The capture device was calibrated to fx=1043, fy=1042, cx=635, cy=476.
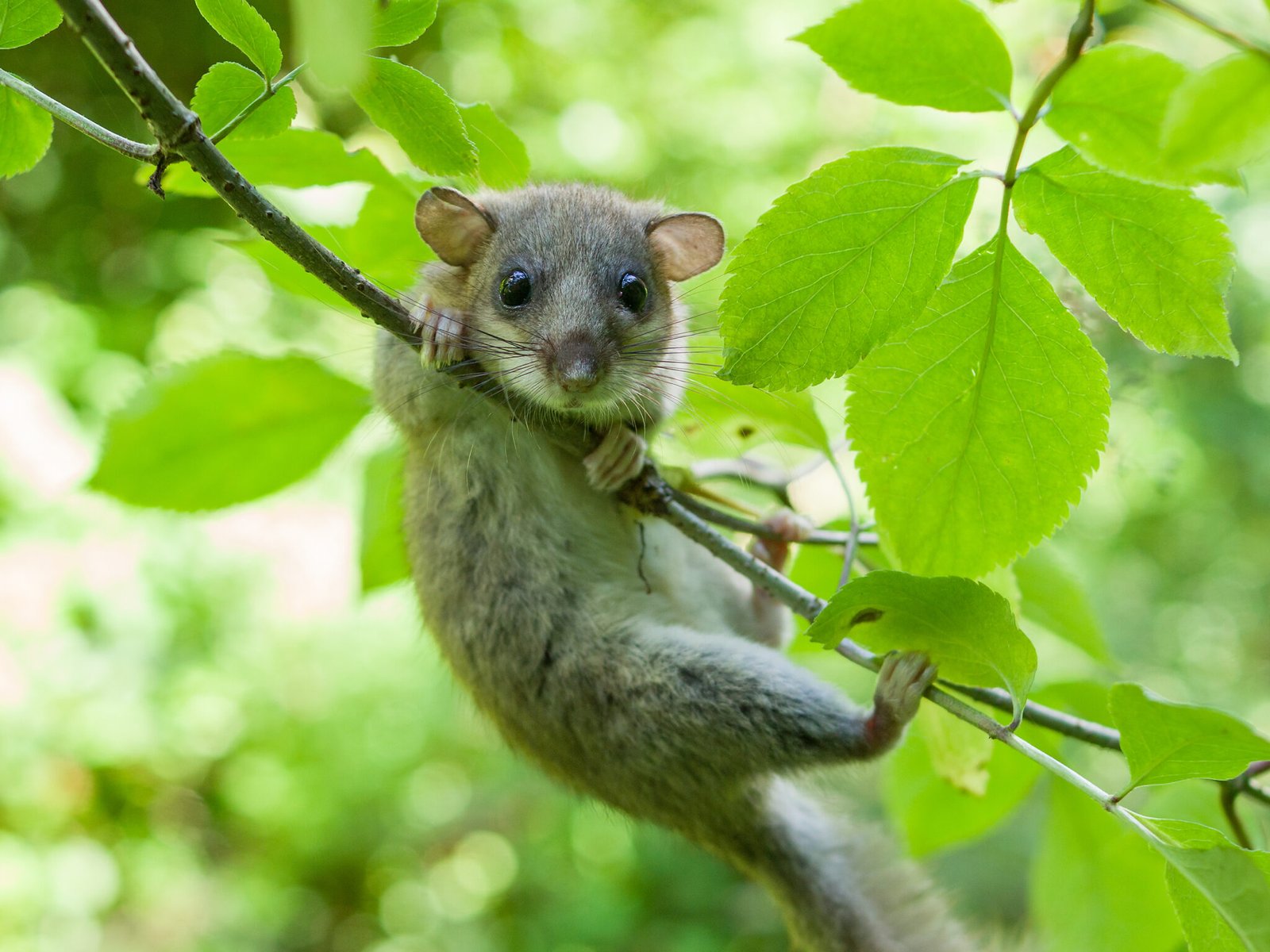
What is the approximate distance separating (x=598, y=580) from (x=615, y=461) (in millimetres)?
416

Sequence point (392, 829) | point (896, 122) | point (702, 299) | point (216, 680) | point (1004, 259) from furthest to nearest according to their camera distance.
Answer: point (392, 829) < point (216, 680) < point (896, 122) < point (702, 299) < point (1004, 259)

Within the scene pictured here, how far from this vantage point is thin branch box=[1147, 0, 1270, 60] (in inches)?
26.2

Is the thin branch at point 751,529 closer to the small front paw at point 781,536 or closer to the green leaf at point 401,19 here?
the small front paw at point 781,536

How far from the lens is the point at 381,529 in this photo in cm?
229

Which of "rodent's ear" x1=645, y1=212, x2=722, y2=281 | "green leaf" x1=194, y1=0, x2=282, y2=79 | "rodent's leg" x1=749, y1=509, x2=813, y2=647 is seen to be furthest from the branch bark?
"rodent's ear" x1=645, y1=212, x2=722, y2=281

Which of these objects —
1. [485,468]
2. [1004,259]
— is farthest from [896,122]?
[1004,259]

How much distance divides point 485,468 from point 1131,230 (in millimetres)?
1462

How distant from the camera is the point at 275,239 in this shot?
1.17 m

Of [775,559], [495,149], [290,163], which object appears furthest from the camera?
[775,559]

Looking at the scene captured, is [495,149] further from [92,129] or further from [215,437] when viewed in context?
[215,437]

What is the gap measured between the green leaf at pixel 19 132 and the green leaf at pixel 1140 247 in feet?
3.63

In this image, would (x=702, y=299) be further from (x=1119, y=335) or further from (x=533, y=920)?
(x=533, y=920)

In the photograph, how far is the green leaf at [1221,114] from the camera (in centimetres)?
66

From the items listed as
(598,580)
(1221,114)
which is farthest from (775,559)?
(1221,114)
